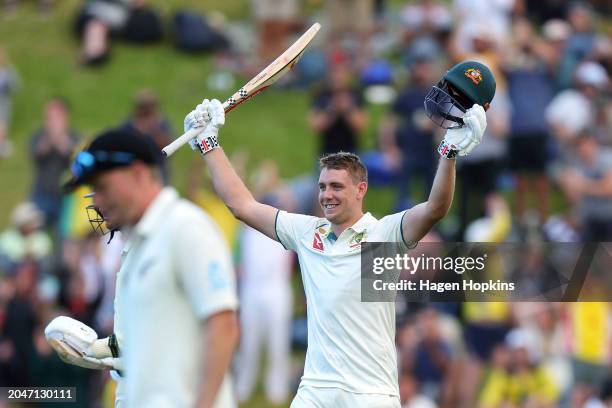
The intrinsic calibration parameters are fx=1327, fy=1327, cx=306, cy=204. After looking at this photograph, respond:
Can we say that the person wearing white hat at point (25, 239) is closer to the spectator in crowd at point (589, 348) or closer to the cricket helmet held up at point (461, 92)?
the spectator in crowd at point (589, 348)

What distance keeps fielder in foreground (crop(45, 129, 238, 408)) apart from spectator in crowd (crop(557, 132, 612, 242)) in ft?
32.4

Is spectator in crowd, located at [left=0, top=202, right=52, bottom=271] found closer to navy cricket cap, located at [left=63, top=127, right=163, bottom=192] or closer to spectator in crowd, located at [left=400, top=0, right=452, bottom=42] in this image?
spectator in crowd, located at [left=400, top=0, right=452, bottom=42]

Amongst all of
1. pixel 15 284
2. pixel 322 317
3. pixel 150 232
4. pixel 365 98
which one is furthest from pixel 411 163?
pixel 150 232

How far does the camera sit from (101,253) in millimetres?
15344

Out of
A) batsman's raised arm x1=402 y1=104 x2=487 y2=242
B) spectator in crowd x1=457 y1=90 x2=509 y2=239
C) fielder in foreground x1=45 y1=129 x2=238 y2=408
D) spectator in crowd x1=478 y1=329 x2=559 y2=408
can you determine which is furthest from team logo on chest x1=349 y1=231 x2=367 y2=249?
spectator in crowd x1=457 y1=90 x2=509 y2=239


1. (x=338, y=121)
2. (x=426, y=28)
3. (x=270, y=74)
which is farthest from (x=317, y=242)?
(x=426, y=28)

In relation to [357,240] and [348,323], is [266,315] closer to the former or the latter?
[357,240]

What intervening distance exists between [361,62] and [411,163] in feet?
11.7

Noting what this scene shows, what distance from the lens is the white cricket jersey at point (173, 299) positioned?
5.49m

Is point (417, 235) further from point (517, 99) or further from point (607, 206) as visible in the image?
point (517, 99)

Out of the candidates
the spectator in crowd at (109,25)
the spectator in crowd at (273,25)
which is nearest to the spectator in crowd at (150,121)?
the spectator in crowd at (273,25)

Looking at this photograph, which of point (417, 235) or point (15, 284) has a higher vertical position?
point (15, 284)

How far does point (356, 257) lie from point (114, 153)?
2307 millimetres

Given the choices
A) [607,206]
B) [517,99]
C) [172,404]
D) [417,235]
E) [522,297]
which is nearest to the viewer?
[172,404]
